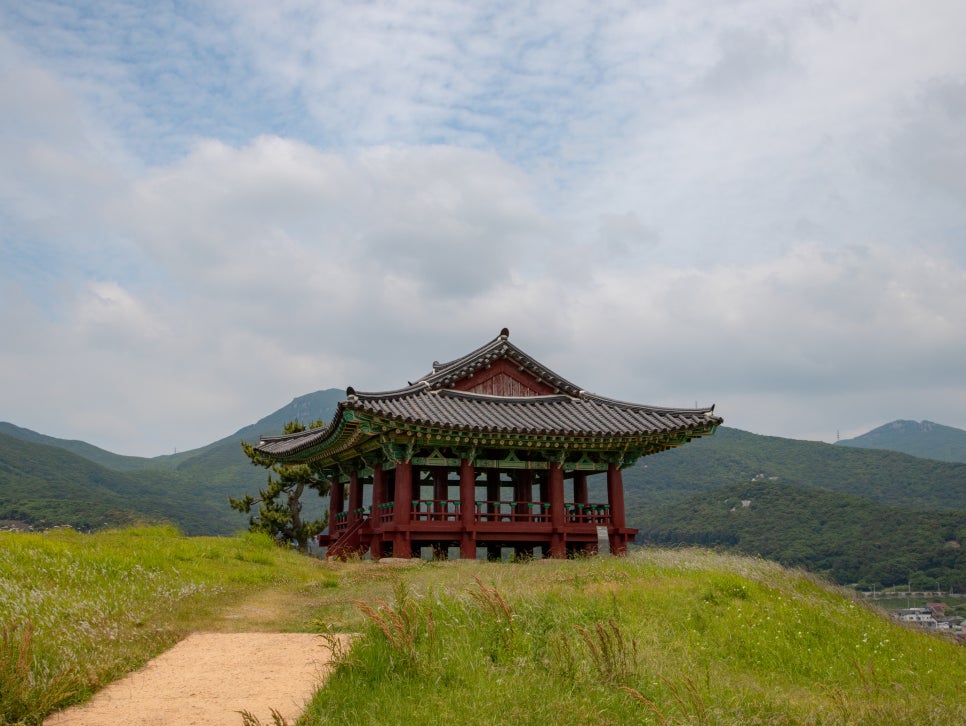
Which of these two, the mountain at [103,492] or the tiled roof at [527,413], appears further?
the mountain at [103,492]

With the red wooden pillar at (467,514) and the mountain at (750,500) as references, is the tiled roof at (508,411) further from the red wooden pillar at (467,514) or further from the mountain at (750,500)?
the mountain at (750,500)

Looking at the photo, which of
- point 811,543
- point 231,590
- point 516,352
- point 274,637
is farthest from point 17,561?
point 811,543

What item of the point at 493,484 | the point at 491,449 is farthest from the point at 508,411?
the point at 493,484

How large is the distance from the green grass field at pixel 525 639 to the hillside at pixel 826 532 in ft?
202

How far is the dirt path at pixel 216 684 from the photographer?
26.7 feet

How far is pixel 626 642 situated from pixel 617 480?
1760 centimetres

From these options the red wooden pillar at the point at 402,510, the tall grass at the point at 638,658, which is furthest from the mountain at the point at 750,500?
the tall grass at the point at 638,658

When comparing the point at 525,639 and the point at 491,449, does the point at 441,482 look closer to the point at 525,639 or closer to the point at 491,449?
the point at 491,449

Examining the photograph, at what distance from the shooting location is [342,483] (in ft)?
109

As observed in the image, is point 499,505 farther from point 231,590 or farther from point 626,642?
point 626,642

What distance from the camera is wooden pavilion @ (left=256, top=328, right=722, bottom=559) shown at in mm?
24172

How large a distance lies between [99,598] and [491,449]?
1524cm

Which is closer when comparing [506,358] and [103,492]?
[506,358]

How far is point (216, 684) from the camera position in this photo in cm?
934
